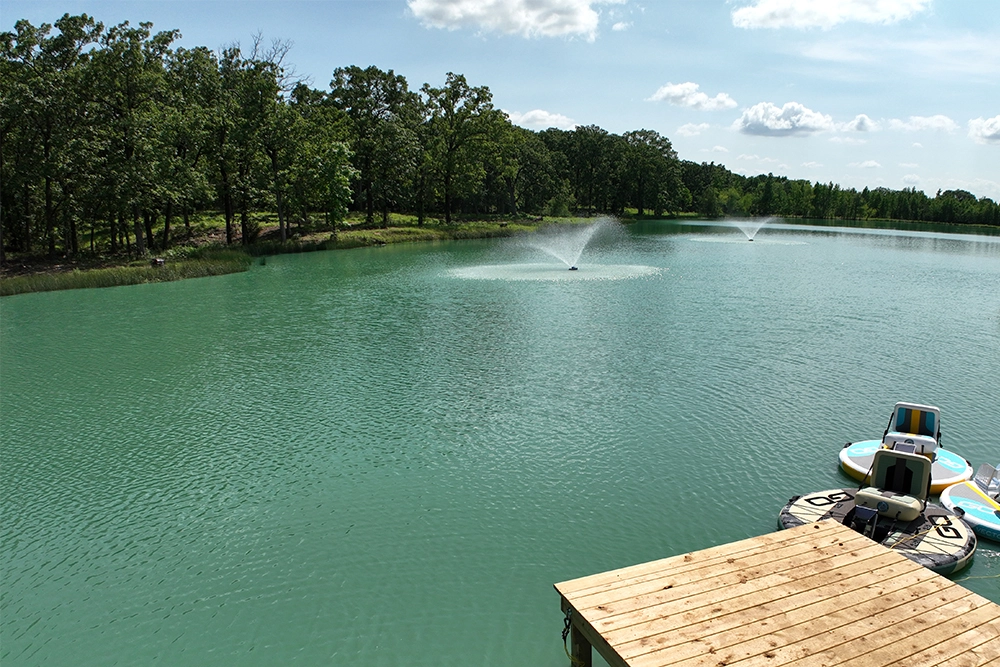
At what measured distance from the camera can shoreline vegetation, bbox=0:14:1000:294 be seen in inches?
1511

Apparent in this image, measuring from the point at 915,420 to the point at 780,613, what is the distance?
819 cm

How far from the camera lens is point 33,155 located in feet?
125

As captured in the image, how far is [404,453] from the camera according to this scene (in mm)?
13523

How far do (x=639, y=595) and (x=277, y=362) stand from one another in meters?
16.5

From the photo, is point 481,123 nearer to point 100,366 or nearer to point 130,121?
point 130,121

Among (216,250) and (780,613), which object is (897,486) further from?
(216,250)

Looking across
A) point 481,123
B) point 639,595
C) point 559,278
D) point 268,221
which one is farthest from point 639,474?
point 481,123

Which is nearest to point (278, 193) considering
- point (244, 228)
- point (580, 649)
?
point (244, 228)

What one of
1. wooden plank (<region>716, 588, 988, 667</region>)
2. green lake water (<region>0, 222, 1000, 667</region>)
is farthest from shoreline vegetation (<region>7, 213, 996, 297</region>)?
wooden plank (<region>716, 588, 988, 667</region>)

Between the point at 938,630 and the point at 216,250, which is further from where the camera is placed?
the point at 216,250

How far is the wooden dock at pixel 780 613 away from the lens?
588cm

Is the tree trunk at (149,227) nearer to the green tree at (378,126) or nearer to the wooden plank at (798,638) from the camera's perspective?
the green tree at (378,126)

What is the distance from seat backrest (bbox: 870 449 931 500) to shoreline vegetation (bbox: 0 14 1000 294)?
38.8 metres

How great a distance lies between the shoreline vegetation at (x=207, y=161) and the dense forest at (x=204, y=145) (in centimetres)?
13
